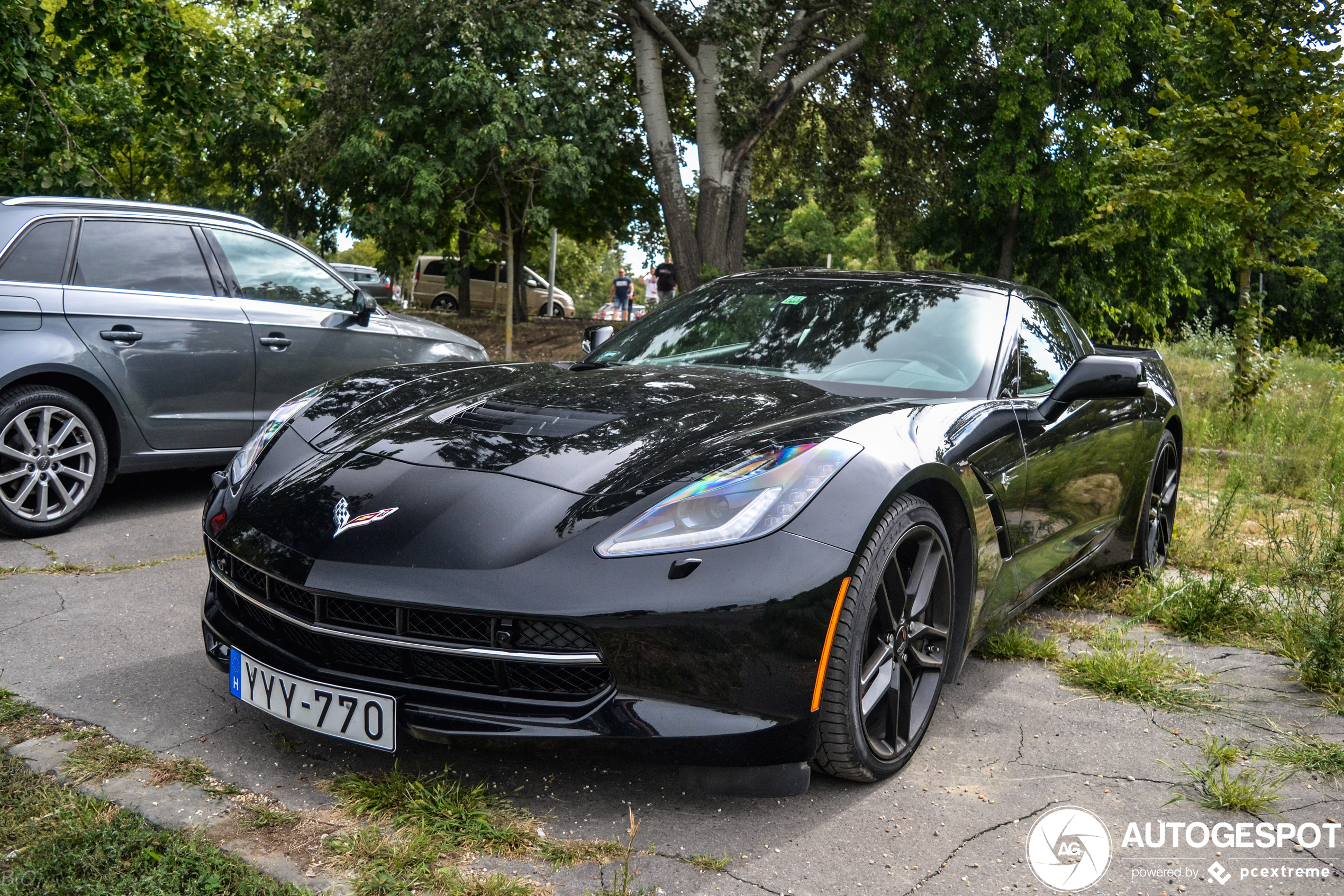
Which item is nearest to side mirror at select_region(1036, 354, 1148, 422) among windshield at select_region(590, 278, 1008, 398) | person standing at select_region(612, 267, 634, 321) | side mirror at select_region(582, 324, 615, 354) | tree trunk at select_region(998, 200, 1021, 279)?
windshield at select_region(590, 278, 1008, 398)

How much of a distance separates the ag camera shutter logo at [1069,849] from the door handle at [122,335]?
197 inches

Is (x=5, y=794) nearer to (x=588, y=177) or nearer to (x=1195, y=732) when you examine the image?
(x=1195, y=732)

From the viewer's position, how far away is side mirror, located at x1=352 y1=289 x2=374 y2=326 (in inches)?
270

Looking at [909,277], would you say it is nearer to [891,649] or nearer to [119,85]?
[891,649]

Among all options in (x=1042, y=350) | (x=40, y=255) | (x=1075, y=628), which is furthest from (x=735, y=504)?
(x=40, y=255)

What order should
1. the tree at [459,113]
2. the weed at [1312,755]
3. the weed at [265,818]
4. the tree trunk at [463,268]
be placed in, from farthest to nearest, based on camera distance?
the tree trunk at [463,268]
the tree at [459,113]
the weed at [1312,755]
the weed at [265,818]

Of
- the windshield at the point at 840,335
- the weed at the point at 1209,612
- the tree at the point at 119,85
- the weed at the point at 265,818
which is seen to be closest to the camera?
the weed at the point at 265,818

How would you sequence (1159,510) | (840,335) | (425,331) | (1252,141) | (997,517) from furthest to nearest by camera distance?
1. (1252,141)
2. (425,331)
3. (1159,510)
4. (840,335)
5. (997,517)

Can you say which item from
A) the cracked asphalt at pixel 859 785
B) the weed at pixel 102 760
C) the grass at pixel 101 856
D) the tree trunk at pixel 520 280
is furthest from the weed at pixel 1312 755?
the tree trunk at pixel 520 280

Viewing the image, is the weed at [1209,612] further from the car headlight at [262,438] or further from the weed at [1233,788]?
the car headlight at [262,438]

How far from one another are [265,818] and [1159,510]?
4.41 meters

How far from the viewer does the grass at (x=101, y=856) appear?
86.1 inches

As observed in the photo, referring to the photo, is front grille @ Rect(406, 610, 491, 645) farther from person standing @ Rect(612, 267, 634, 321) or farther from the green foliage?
person standing @ Rect(612, 267, 634, 321)

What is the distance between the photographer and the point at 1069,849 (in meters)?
2.55
